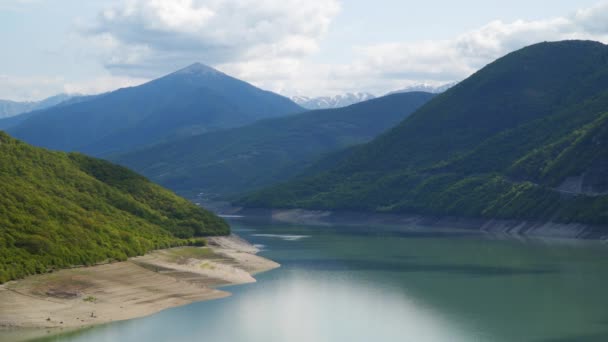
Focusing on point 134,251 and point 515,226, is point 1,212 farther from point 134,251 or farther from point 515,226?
point 515,226

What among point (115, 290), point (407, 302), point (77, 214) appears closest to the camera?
point (115, 290)

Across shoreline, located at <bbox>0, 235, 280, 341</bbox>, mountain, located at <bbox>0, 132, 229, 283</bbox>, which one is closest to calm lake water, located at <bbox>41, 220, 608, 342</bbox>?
shoreline, located at <bbox>0, 235, 280, 341</bbox>

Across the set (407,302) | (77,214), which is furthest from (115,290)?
(407,302)

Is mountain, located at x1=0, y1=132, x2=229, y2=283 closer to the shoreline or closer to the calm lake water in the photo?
the shoreline

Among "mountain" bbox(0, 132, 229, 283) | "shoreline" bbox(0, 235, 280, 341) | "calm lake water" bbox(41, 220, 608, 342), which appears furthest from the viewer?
"mountain" bbox(0, 132, 229, 283)

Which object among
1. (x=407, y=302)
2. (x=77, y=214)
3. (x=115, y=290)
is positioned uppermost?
(x=77, y=214)

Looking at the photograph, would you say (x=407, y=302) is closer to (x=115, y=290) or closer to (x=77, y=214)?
(x=115, y=290)

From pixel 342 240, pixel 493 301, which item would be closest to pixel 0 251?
pixel 493 301
